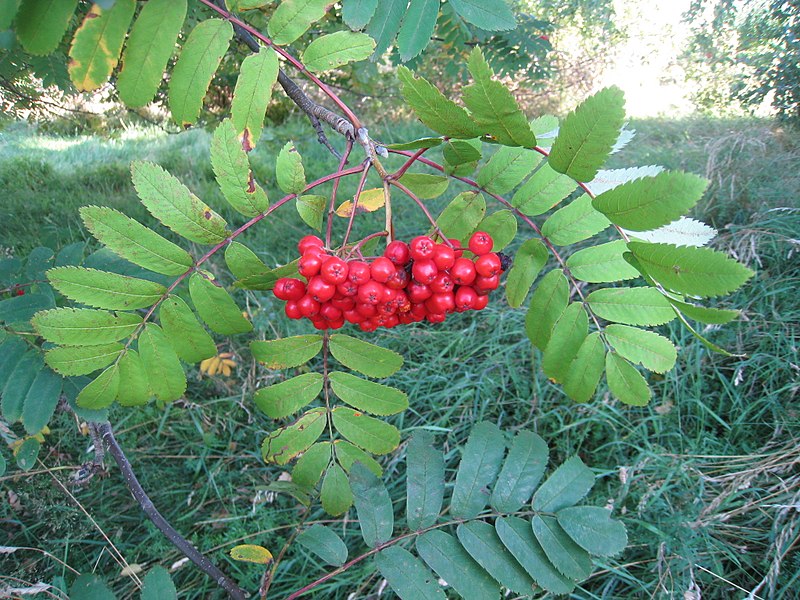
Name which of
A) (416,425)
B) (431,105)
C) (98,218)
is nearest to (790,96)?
(416,425)

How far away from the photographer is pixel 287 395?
137 centimetres

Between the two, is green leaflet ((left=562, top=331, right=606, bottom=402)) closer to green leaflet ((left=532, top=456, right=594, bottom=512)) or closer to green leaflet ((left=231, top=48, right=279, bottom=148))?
green leaflet ((left=532, top=456, right=594, bottom=512))

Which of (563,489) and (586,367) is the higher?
(586,367)

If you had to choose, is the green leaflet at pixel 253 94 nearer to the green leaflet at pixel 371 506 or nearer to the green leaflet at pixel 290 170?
the green leaflet at pixel 290 170

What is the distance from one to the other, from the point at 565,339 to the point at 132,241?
3.31ft

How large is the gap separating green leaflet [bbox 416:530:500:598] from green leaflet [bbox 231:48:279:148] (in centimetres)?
99

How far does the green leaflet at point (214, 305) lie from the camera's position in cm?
119

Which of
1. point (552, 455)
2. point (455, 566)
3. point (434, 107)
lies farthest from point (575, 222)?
point (552, 455)

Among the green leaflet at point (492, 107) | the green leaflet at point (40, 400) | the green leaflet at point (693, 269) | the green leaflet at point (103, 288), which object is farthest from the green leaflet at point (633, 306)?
the green leaflet at point (40, 400)

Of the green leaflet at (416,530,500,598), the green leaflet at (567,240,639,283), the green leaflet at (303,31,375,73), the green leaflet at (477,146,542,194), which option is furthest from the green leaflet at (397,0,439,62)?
the green leaflet at (416,530,500,598)

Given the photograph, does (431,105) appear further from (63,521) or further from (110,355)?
(63,521)

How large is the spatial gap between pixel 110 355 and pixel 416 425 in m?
1.84

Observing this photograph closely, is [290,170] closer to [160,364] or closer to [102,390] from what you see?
[160,364]

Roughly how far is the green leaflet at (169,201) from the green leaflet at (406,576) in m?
0.86
